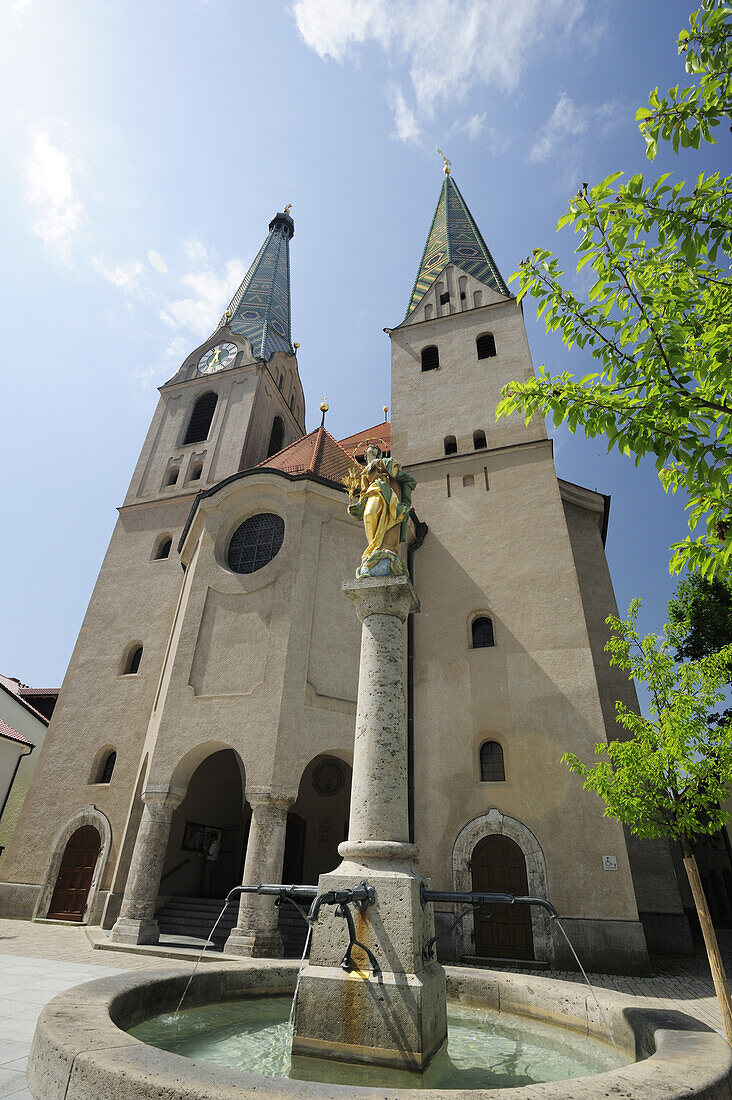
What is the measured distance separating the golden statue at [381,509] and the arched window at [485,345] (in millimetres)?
14713

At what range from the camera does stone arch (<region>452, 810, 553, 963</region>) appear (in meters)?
12.3

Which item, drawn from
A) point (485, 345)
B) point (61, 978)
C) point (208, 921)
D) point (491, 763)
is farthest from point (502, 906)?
point (485, 345)

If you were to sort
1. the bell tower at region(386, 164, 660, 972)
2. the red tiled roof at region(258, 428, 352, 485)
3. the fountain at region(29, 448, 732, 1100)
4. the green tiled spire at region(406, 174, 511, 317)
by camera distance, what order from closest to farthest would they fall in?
the fountain at region(29, 448, 732, 1100) < the bell tower at region(386, 164, 660, 972) < the red tiled roof at region(258, 428, 352, 485) < the green tiled spire at region(406, 174, 511, 317)

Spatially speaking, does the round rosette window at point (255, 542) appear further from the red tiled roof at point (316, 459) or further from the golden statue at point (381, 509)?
the golden statue at point (381, 509)

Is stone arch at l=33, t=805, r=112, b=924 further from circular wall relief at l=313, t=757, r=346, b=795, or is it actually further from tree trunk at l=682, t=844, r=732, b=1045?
tree trunk at l=682, t=844, r=732, b=1045

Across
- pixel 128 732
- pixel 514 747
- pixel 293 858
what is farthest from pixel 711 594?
pixel 128 732

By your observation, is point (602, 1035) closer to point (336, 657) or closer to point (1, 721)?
point (336, 657)

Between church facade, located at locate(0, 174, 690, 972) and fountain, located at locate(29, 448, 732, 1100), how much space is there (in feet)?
24.0

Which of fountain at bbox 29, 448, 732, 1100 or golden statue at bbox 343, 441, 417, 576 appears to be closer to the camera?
fountain at bbox 29, 448, 732, 1100

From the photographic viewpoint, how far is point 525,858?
43.0 ft

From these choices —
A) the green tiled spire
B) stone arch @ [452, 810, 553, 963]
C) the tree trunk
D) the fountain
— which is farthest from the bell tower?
the fountain

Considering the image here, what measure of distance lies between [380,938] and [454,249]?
26.9m

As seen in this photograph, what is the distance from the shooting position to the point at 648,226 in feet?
15.3

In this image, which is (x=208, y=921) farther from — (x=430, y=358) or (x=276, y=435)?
(x=276, y=435)
